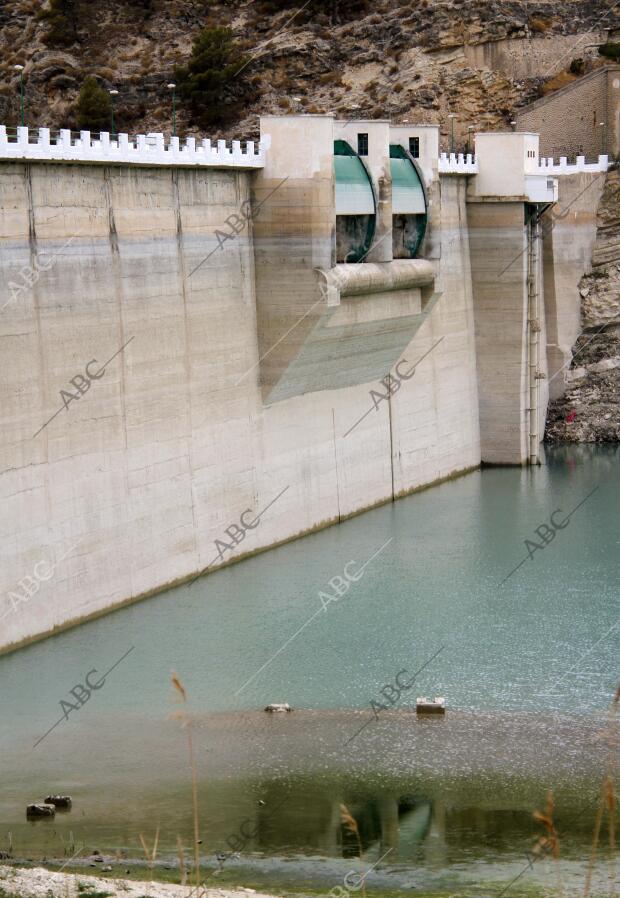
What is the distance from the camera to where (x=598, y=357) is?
178 feet

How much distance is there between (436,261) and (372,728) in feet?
75.0

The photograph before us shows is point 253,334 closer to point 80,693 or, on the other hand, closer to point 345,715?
point 80,693

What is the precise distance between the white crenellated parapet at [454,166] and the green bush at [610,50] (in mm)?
12587

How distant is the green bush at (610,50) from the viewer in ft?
201

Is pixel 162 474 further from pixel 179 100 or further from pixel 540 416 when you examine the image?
pixel 179 100

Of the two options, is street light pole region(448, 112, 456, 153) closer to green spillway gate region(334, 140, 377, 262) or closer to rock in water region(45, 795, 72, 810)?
green spillway gate region(334, 140, 377, 262)

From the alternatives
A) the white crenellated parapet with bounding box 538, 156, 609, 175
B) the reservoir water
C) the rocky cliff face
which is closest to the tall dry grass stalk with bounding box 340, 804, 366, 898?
the reservoir water

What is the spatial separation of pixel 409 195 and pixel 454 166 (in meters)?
4.70

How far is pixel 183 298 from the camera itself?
35.6 m

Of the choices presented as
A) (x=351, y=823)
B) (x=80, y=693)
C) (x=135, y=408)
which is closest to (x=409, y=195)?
(x=135, y=408)

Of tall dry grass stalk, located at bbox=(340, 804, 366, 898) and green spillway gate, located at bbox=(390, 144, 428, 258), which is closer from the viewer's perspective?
tall dry grass stalk, located at bbox=(340, 804, 366, 898)

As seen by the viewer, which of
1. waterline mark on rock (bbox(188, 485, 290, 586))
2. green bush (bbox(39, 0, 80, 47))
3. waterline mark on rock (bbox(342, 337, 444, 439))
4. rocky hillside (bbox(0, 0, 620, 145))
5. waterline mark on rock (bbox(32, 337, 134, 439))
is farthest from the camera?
green bush (bbox(39, 0, 80, 47))

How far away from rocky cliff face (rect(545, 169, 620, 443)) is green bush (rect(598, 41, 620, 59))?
872 cm

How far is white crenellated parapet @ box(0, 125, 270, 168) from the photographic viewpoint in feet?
98.7
